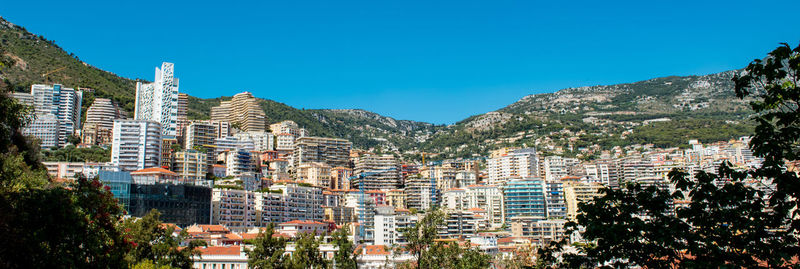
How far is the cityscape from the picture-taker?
10023 mm

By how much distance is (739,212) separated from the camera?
382 inches

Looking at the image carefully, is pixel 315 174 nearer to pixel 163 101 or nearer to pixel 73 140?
pixel 163 101

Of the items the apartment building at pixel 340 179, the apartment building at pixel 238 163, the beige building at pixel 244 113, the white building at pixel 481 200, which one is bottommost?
the white building at pixel 481 200

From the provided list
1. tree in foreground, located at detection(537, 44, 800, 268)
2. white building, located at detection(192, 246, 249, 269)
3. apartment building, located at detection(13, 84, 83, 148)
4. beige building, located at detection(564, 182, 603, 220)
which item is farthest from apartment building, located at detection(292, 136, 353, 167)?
tree in foreground, located at detection(537, 44, 800, 268)

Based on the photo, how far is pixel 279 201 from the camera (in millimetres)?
95938

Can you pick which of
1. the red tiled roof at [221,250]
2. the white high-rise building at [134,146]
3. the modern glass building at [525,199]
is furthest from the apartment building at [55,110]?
the modern glass building at [525,199]

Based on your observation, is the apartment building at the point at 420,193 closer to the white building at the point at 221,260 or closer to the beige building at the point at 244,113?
the beige building at the point at 244,113

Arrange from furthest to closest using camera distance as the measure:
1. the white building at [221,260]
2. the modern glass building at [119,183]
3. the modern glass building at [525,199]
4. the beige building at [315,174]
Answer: the beige building at [315,174], the modern glass building at [525,199], the modern glass building at [119,183], the white building at [221,260]

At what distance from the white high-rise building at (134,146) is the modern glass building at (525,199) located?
56.7m

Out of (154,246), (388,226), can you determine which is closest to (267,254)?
(154,246)

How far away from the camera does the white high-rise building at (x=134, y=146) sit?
101250mm

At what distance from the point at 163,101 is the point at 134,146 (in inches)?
1086

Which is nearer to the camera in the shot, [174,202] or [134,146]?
[174,202]

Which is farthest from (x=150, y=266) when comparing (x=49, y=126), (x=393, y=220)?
(x=49, y=126)
